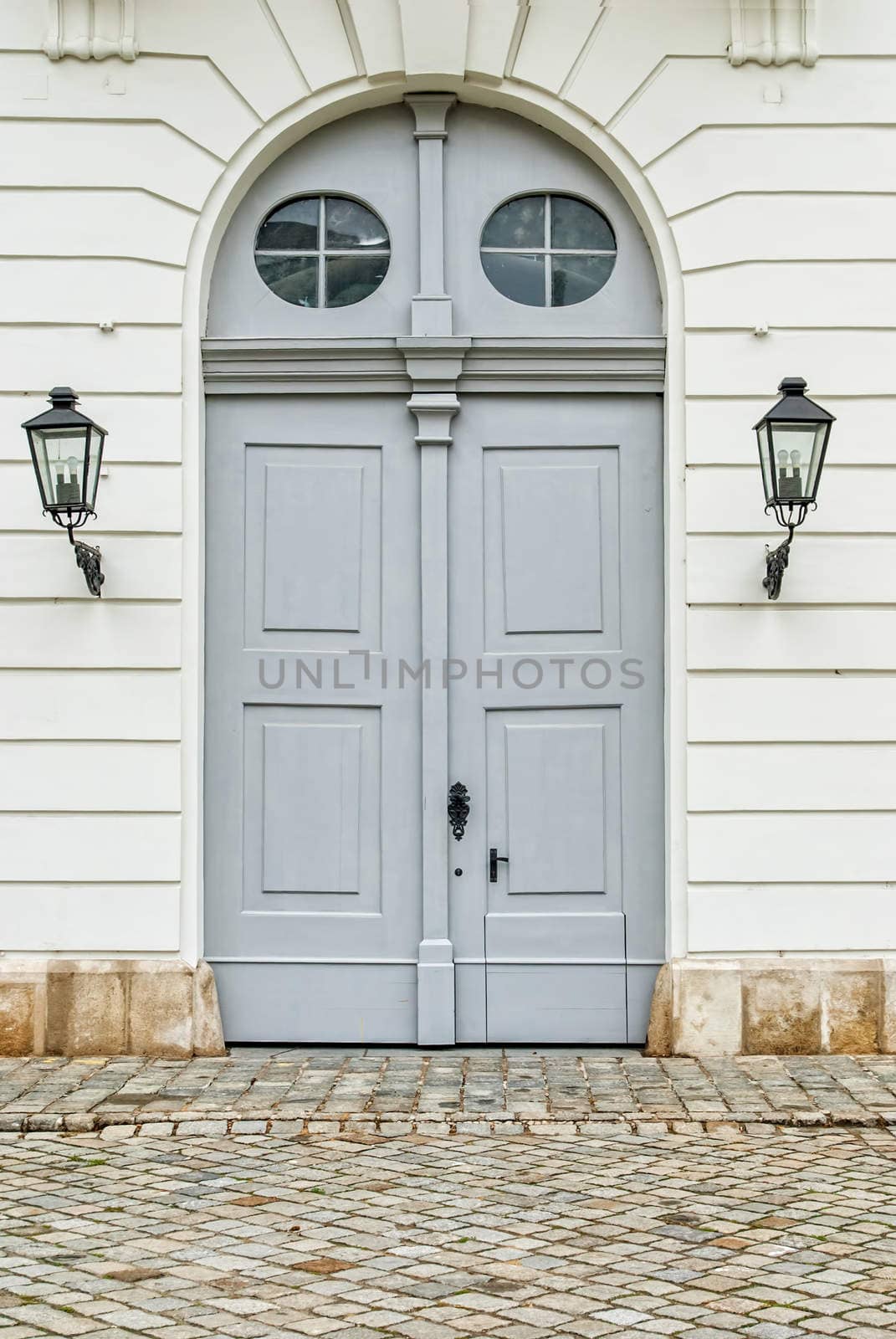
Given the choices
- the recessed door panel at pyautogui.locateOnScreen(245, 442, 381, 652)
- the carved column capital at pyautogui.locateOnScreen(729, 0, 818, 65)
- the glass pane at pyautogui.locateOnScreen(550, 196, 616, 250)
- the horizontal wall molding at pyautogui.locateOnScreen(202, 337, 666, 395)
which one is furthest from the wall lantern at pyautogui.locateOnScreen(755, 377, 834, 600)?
the recessed door panel at pyautogui.locateOnScreen(245, 442, 381, 652)

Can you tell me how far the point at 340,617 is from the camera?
727 cm

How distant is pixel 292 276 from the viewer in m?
7.44

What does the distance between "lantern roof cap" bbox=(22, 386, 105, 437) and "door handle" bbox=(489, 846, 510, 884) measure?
268cm

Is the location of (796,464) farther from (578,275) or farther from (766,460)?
(578,275)

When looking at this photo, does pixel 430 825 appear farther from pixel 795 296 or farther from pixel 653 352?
pixel 795 296

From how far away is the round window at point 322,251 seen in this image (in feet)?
24.3

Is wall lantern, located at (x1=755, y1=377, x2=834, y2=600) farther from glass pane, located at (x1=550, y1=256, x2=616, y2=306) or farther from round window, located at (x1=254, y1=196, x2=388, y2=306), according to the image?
round window, located at (x1=254, y1=196, x2=388, y2=306)

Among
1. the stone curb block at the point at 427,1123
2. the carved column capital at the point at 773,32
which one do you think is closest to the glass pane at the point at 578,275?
the carved column capital at the point at 773,32

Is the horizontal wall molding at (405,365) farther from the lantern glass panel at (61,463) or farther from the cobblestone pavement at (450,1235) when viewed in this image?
the cobblestone pavement at (450,1235)

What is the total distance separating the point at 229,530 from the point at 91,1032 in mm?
2458

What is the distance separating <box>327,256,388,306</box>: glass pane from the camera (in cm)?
741

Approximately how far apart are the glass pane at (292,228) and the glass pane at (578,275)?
1.21m

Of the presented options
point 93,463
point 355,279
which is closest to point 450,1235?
point 93,463

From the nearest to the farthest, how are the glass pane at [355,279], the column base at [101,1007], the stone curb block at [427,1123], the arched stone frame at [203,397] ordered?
the stone curb block at [427,1123] → the column base at [101,1007] → the arched stone frame at [203,397] → the glass pane at [355,279]
